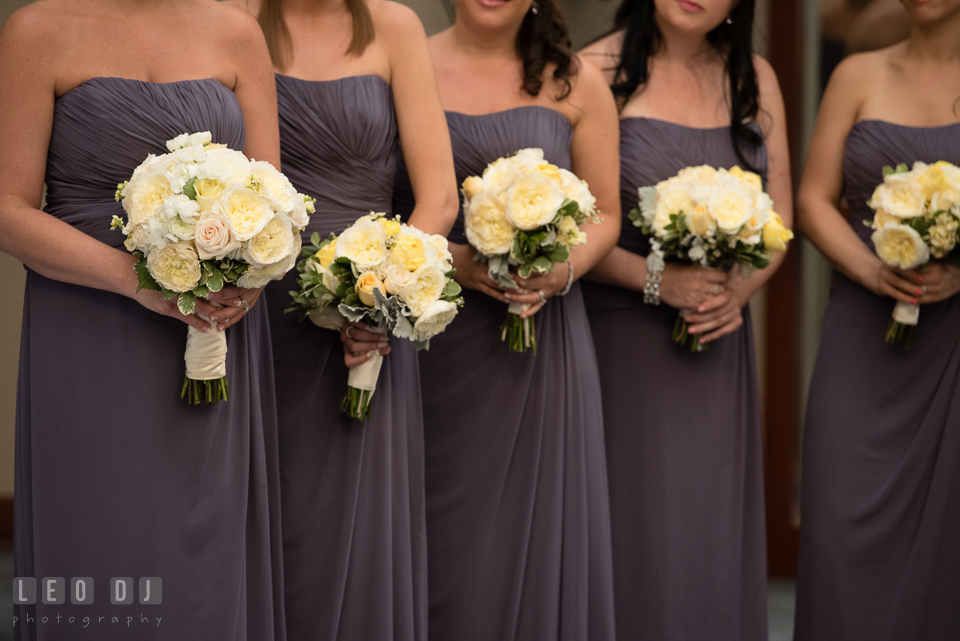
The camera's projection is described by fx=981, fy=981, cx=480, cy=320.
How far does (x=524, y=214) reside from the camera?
289 centimetres

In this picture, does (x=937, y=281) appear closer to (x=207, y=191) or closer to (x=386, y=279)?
(x=386, y=279)

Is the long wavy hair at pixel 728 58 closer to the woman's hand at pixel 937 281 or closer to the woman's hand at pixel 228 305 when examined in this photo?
the woman's hand at pixel 937 281

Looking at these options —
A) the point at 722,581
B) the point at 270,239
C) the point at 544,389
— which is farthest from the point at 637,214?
the point at 270,239

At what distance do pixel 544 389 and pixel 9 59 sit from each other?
186 cm

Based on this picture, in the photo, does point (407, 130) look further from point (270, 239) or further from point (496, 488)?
point (496, 488)

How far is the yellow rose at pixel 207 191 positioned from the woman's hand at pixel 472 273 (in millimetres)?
1070

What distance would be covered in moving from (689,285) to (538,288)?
0.66m

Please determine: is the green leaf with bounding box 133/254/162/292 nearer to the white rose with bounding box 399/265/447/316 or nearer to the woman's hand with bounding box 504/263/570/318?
the white rose with bounding box 399/265/447/316

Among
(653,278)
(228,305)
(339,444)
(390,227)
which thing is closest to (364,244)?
(390,227)

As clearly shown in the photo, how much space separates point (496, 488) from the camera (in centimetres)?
330

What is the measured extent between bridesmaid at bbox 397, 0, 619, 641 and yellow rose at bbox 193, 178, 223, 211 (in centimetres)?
109

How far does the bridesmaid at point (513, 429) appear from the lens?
3256 mm

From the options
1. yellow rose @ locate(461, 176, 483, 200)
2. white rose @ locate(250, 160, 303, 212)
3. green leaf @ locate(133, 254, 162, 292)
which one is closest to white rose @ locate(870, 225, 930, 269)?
yellow rose @ locate(461, 176, 483, 200)

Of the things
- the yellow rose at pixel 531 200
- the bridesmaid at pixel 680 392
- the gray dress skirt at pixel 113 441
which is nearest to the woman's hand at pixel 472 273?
the yellow rose at pixel 531 200
